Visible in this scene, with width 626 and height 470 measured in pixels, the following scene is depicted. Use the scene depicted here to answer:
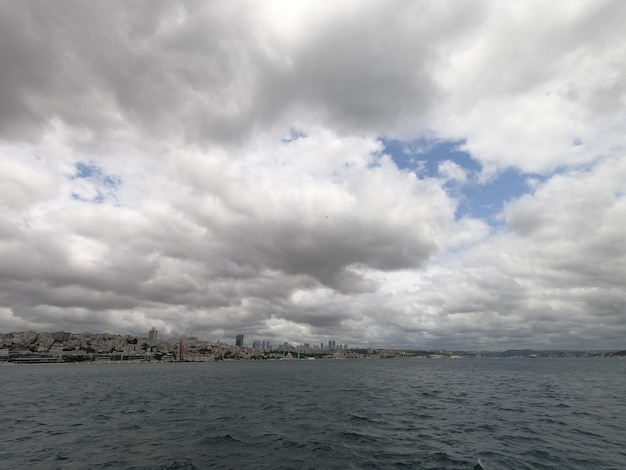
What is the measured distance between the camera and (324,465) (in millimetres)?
22531

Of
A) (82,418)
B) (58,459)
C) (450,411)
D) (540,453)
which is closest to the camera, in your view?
(58,459)

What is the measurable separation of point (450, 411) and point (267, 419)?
23.4m

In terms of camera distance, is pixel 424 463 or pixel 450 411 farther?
pixel 450 411

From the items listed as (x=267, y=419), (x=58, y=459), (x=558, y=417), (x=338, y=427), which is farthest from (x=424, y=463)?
(x=558, y=417)

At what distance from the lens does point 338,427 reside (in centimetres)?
3366

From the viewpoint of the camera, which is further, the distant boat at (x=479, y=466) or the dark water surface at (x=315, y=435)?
the dark water surface at (x=315, y=435)

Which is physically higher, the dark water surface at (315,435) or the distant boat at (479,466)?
A: the distant boat at (479,466)

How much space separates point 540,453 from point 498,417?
15.5 meters

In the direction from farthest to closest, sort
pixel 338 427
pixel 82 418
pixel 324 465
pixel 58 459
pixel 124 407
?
pixel 124 407 → pixel 82 418 → pixel 338 427 → pixel 58 459 → pixel 324 465

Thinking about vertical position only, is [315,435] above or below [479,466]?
below

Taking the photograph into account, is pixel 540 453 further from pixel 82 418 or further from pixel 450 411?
pixel 82 418

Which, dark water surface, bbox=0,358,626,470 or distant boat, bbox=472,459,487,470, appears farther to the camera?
dark water surface, bbox=0,358,626,470

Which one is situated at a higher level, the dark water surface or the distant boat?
the distant boat

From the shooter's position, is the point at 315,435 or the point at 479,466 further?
the point at 315,435
